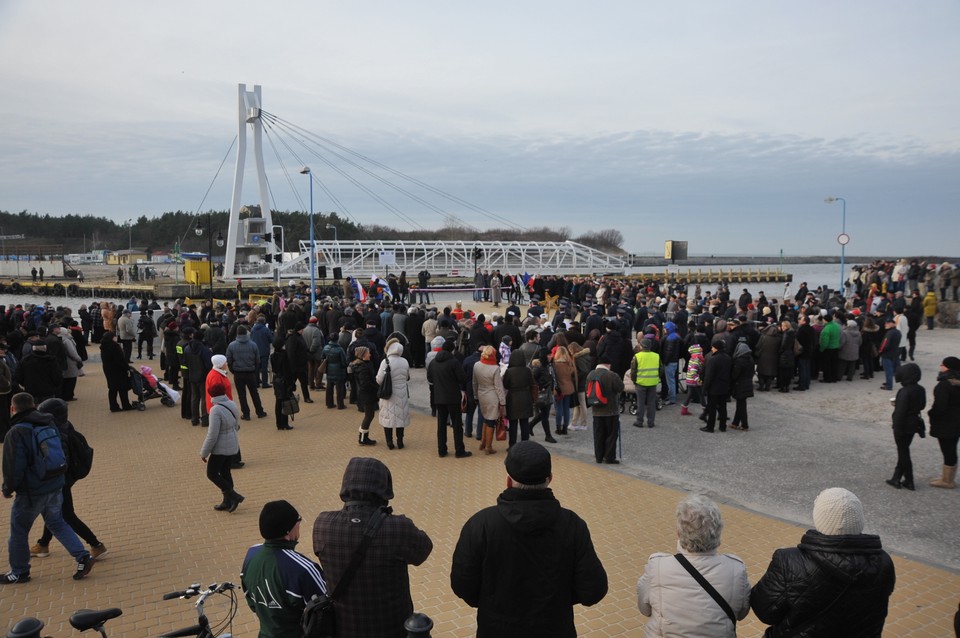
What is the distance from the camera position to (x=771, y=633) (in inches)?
130

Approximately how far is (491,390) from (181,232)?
118666 mm

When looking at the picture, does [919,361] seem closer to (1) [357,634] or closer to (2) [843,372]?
(2) [843,372]

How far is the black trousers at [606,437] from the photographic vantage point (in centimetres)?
963

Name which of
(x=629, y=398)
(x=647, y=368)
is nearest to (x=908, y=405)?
(x=647, y=368)

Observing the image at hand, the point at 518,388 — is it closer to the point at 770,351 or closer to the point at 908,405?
the point at 908,405

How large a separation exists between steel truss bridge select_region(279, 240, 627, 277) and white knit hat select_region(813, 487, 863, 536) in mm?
42510

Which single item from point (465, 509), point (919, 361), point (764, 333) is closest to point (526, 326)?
point (764, 333)

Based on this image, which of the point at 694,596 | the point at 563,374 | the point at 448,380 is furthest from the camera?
the point at 563,374

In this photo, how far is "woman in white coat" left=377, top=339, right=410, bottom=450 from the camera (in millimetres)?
10023

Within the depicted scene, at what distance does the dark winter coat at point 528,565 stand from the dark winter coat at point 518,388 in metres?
6.73

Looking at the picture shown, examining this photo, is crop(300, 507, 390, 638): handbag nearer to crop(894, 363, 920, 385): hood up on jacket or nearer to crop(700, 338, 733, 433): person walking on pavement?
crop(894, 363, 920, 385): hood up on jacket

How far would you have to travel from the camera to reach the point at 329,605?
3.01 metres

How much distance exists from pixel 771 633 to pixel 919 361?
18393 mm

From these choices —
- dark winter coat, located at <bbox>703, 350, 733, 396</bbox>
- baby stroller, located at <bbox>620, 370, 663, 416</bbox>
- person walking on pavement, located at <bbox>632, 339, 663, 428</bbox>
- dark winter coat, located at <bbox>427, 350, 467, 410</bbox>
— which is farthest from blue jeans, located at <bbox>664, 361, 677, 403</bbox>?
dark winter coat, located at <bbox>427, 350, 467, 410</bbox>
